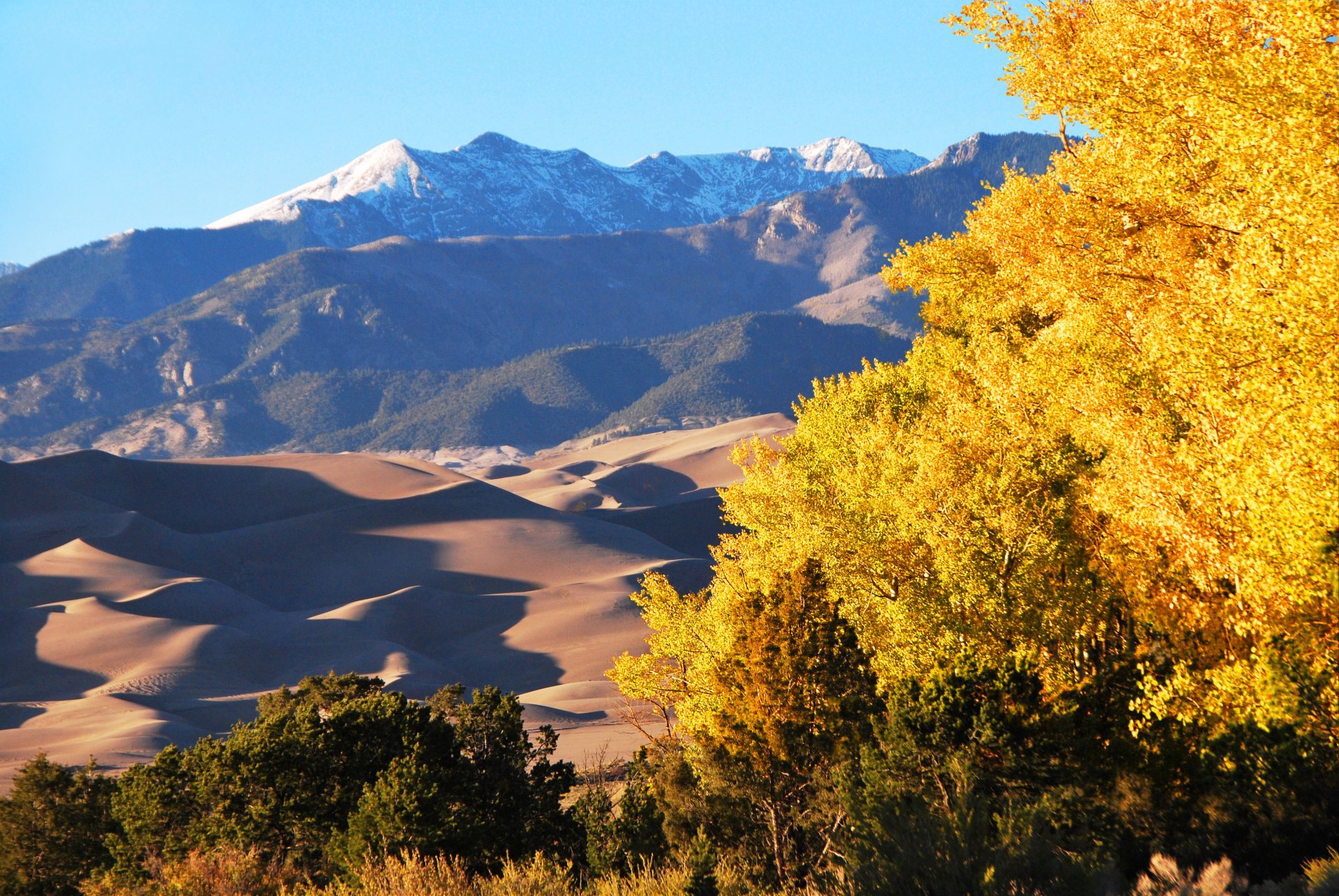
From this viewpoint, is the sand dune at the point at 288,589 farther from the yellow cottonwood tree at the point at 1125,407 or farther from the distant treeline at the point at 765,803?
the yellow cottonwood tree at the point at 1125,407

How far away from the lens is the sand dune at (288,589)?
2507 inches

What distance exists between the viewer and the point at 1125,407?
16.0 meters

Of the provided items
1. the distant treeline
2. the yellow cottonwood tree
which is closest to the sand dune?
the distant treeline

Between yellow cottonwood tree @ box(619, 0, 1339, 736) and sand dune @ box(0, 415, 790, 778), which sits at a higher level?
yellow cottonwood tree @ box(619, 0, 1339, 736)

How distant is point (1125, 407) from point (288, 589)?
313 ft

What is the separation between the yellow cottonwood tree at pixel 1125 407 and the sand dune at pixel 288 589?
1153 inches

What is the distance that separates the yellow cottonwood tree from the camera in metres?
10.9

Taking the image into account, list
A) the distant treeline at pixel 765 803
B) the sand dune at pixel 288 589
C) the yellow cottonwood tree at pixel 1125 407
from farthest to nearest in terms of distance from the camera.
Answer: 1. the sand dune at pixel 288 589
2. the distant treeline at pixel 765 803
3. the yellow cottonwood tree at pixel 1125 407

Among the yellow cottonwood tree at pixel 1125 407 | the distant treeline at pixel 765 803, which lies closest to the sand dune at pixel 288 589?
the distant treeline at pixel 765 803

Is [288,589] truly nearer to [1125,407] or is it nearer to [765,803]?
[765,803]

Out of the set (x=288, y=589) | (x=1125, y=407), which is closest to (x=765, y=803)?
(x=1125, y=407)

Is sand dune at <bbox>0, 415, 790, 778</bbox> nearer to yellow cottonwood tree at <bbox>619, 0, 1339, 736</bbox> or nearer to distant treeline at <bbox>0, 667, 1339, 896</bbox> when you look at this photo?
distant treeline at <bbox>0, 667, 1339, 896</bbox>

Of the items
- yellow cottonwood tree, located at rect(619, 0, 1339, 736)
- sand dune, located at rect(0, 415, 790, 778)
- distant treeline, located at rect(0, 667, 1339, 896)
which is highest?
yellow cottonwood tree, located at rect(619, 0, 1339, 736)

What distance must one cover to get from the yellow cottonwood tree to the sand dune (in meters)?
29.3
